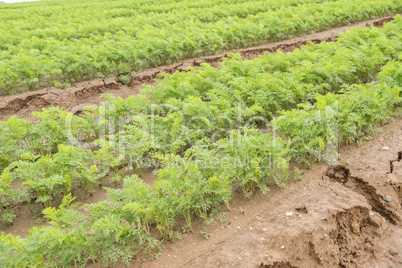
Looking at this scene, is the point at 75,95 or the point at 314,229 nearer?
the point at 314,229

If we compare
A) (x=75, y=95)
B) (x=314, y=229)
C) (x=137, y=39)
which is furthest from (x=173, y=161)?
(x=137, y=39)

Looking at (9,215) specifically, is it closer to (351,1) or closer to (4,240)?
(4,240)

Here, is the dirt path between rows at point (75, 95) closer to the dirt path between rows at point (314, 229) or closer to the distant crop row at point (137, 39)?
the distant crop row at point (137, 39)

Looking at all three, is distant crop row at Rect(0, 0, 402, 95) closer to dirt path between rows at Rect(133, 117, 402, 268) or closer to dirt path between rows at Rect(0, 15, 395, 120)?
dirt path between rows at Rect(0, 15, 395, 120)

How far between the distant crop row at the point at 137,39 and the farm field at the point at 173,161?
4064mm

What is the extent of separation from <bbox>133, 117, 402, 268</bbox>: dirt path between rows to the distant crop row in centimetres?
795

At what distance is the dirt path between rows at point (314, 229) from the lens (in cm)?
393

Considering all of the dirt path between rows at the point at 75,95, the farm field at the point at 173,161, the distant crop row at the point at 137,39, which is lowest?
the farm field at the point at 173,161

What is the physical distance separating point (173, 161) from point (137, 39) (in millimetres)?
10555

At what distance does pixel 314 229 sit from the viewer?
4.12m

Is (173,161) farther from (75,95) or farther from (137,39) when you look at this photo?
(137,39)

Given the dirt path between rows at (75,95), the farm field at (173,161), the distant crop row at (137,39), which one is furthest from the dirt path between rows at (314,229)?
the distant crop row at (137,39)

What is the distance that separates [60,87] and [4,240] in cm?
819

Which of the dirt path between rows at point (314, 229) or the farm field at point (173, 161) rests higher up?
the farm field at point (173, 161)
